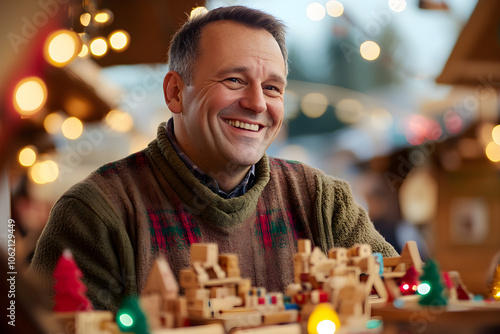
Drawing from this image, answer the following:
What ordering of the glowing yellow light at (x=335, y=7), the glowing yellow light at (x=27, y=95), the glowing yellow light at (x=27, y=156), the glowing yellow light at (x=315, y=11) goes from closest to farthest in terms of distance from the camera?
the glowing yellow light at (x=27, y=95)
the glowing yellow light at (x=27, y=156)
the glowing yellow light at (x=315, y=11)
the glowing yellow light at (x=335, y=7)

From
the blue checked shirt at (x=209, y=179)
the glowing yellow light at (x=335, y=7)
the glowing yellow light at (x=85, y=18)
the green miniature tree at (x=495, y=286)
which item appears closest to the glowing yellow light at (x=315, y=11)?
the glowing yellow light at (x=335, y=7)

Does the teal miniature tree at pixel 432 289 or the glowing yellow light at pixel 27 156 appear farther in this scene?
the glowing yellow light at pixel 27 156

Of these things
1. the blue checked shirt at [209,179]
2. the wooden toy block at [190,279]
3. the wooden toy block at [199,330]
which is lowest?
the wooden toy block at [199,330]

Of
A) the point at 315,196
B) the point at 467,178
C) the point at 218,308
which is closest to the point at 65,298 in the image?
the point at 218,308

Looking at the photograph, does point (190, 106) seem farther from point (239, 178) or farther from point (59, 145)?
point (59, 145)

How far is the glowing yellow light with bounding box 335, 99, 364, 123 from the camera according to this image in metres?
3.84

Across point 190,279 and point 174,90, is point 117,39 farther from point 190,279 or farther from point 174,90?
point 190,279

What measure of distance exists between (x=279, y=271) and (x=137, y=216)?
335mm

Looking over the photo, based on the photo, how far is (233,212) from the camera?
1189mm

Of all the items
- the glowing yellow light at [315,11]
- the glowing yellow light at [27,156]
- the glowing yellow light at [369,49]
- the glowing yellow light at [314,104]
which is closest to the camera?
the glowing yellow light at [27,156]

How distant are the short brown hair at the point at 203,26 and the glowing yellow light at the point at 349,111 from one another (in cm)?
262

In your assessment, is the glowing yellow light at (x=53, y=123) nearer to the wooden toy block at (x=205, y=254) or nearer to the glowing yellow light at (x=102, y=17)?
the glowing yellow light at (x=102, y=17)

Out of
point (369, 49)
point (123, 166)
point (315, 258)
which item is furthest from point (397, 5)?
point (315, 258)

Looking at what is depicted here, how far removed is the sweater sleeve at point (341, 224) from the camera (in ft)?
4.18
